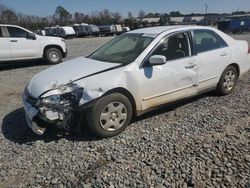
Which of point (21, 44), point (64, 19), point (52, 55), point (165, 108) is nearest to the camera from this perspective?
point (165, 108)

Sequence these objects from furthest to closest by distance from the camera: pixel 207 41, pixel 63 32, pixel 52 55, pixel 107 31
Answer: pixel 107 31 < pixel 63 32 < pixel 52 55 < pixel 207 41

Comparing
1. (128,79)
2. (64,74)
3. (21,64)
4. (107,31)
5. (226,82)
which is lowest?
(107,31)

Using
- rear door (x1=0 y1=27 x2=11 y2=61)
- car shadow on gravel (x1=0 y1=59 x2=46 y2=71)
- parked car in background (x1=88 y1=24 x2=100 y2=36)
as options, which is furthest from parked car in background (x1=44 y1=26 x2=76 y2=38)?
rear door (x1=0 y1=27 x2=11 y2=61)

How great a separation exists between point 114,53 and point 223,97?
8.08 ft

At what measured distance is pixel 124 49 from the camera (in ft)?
17.1

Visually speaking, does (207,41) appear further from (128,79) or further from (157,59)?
(128,79)

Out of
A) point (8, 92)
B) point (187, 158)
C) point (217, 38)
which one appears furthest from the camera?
point (8, 92)

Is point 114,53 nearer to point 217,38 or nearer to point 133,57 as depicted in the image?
point 133,57

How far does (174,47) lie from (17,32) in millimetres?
7840

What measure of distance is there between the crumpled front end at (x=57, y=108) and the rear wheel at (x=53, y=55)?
7.94m

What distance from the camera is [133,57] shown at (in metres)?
4.63

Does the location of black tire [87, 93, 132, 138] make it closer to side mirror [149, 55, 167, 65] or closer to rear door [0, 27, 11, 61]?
side mirror [149, 55, 167, 65]

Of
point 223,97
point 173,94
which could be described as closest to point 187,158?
point 173,94

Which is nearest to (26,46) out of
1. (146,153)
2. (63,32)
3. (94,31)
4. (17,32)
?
(17,32)
